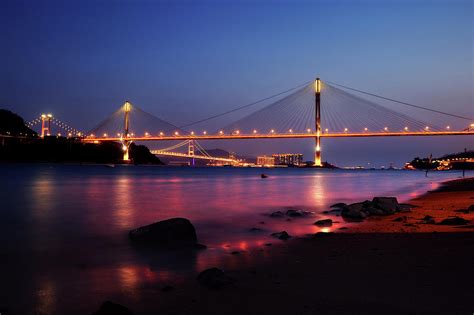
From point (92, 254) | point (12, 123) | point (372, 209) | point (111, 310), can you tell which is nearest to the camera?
→ point (111, 310)

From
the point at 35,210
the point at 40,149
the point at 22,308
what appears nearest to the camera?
the point at 22,308

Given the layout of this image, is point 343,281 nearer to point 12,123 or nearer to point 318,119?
point 318,119

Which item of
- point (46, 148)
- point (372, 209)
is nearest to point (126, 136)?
point (46, 148)

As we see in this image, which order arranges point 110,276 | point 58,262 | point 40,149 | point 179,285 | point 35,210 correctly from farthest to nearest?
point 40,149
point 35,210
point 58,262
point 110,276
point 179,285

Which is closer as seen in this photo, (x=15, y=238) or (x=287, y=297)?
(x=287, y=297)

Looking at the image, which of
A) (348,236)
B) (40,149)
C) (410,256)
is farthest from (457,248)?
(40,149)

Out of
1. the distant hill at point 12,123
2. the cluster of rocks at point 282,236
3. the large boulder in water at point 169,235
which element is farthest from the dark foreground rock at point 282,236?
the distant hill at point 12,123

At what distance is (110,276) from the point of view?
183 inches

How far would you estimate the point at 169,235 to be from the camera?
6.26m

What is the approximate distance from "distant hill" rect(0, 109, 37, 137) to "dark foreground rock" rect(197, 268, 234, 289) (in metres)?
90.6

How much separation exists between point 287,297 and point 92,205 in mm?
11082

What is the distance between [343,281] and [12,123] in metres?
98.0

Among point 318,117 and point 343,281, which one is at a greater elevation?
point 318,117

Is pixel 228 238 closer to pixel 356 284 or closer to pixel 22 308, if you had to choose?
pixel 356 284
